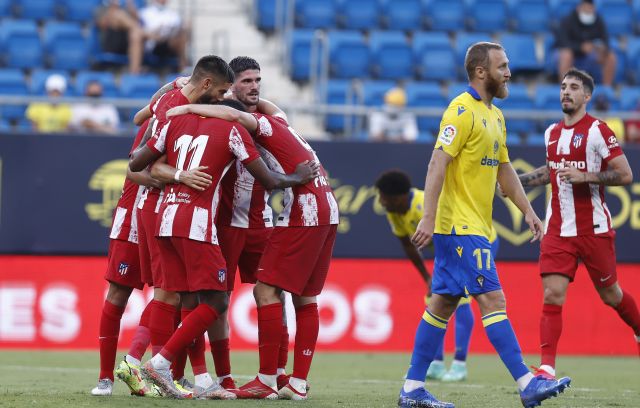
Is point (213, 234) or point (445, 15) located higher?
point (445, 15)

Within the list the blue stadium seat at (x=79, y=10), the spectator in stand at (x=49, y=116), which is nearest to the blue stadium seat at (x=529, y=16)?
the blue stadium seat at (x=79, y=10)

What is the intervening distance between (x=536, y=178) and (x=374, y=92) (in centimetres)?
738

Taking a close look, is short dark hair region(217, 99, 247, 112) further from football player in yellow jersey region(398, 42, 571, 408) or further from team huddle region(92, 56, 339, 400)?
football player in yellow jersey region(398, 42, 571, 408)

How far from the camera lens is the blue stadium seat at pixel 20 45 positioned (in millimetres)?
16906

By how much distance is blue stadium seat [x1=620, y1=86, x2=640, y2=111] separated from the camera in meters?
18.0

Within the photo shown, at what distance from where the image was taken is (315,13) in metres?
19.0

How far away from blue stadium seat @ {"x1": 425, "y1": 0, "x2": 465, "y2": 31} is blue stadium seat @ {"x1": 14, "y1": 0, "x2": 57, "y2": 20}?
6036mm

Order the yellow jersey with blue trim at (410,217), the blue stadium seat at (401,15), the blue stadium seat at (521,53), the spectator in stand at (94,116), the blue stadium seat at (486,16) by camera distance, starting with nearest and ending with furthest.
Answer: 1. the yellow jersey with blue trim at (410,217)
2. the spectator in stand at (94,116)
3. the blue stadium seat at (521,53)
4. the blue stadium seat at (401,15)
5. the blue stadium seat at (486,16)

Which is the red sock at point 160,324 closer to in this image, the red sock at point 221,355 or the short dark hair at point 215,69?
the red sock at point 221,355

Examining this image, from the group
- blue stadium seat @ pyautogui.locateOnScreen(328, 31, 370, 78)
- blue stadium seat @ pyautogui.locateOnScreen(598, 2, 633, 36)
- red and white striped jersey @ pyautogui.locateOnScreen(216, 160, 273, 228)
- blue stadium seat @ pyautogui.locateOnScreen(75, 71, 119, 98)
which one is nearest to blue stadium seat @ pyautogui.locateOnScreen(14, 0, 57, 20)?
blue stadium seat @ pyautogui.locateOnScreen(75, 71, 119, 98)

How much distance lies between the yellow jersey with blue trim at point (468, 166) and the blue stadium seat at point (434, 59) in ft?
35.2

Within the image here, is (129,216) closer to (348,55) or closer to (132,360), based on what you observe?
(132,360)

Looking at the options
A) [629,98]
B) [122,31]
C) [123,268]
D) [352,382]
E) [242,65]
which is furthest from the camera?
[629,98]

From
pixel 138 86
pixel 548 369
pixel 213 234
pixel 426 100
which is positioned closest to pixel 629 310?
pixel 548 369
